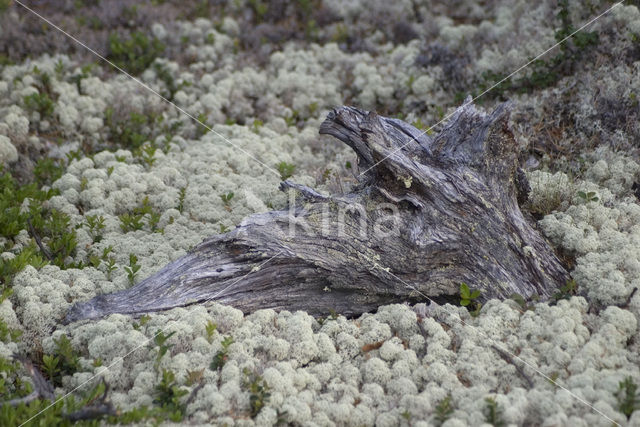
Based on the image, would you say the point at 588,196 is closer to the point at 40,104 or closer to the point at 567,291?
the point at 567,291

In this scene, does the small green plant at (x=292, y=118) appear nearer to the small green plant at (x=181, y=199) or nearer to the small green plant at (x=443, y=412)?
the small green plant at (x=181, y=199)

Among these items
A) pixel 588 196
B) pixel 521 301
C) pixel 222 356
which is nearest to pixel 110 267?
pixel 222 356

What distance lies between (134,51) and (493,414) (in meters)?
9.12

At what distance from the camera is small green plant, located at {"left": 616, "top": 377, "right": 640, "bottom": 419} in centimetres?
406

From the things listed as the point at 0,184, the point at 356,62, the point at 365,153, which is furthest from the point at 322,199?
the point at 356,62

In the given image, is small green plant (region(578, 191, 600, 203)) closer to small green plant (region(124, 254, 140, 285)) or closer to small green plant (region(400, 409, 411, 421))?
small green plant (region(400, 409, 411, 421))

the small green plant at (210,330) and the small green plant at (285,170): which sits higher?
the small green plant at (285,170)

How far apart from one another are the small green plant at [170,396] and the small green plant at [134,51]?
7103 mm

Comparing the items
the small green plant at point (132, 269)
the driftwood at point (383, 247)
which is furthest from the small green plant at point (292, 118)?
the small green plant at point (132, 269)

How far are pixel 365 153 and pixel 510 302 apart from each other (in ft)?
6.96

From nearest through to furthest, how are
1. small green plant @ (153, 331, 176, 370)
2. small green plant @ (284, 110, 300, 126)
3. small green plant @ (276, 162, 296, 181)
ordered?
1. small green plant @ (153, 331, 176, 370)
2. small green plant @ (276, 162, 296, 181)
3. small green plant @ (284, 110, 300, 126)

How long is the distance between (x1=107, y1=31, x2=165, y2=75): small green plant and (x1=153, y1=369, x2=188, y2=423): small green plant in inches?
280

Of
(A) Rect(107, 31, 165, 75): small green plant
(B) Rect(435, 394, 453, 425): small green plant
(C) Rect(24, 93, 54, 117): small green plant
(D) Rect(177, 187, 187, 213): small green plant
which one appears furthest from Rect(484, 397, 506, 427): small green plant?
(A) Rect(107, 31, 165, 75): small green plant

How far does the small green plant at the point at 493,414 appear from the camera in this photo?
162 inches
